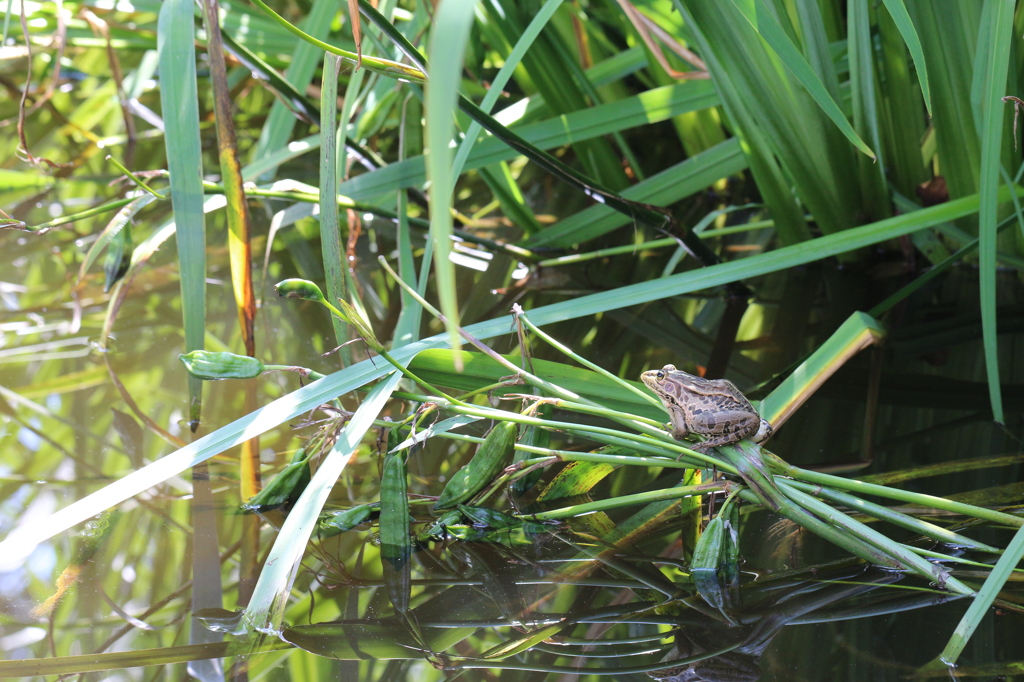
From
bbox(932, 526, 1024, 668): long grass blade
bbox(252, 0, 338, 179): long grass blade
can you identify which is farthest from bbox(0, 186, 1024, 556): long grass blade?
bbox(252, 0, 338, 179): long grass blade

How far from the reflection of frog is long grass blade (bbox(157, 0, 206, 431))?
1.67 ft

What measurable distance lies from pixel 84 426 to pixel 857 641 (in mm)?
840

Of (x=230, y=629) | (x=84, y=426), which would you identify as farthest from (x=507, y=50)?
(x=230, y=629)

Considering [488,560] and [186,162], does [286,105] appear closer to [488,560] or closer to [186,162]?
[186,162]

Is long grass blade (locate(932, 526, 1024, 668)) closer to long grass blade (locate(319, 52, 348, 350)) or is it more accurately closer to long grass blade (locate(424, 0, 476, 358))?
long grass blade (locate(424, 0, 476, 358))

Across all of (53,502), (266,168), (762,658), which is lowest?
(762,658)

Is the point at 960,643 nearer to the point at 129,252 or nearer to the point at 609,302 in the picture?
the point at 609,302

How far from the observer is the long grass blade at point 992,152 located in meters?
0.65

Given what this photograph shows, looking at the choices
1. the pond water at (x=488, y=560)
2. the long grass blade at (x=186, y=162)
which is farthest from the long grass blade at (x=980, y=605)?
the long grass blade at (x=186, y=162)

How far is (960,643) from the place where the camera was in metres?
0.51

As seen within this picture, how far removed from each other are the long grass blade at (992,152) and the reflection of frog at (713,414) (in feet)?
0.91

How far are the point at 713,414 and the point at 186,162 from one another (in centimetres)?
62

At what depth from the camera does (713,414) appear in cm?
63

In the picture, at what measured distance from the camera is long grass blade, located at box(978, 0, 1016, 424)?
0.65 m
